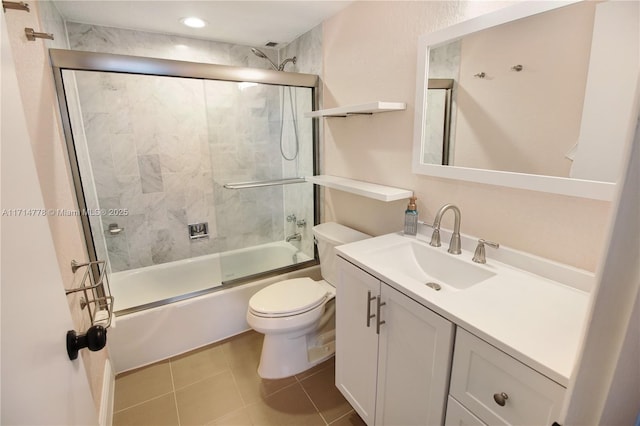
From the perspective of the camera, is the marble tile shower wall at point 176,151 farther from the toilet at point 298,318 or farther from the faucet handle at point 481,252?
the faucet handle at point 481,252

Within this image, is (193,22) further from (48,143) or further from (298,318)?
(298,318)

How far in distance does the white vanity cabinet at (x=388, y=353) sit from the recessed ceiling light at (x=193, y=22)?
1977 mm

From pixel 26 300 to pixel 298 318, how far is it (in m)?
1.34

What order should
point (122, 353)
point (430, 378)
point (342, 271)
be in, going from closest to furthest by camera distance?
point (430, 378) < point (342, 271) < point (122, 353)

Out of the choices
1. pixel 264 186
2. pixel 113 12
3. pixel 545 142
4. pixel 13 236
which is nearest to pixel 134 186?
pixel 264 186

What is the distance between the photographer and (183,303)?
6.80 ft

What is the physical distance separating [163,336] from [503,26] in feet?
8.09

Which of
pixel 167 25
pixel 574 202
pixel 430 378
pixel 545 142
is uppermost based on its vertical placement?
pixel 167 25

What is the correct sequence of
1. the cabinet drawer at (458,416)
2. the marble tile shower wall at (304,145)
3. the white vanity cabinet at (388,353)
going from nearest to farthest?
the cabinet drawer at (458,416)
the white vanity cabinet at (388,353)
the marble tile shower wall at (304,145)

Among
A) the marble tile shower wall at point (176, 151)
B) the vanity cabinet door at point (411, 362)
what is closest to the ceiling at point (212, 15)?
the marble tile shower wall at point (176, 151)

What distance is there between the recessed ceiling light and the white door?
1.79 metres

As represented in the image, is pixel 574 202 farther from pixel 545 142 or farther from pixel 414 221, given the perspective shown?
pixel 414 221

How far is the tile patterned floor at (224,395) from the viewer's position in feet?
5.34

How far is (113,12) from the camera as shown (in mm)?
2039
